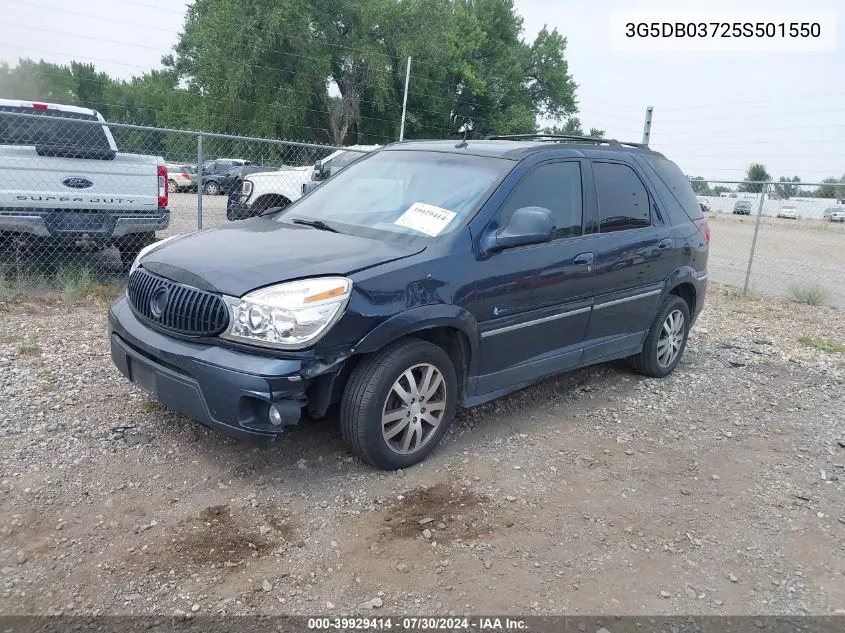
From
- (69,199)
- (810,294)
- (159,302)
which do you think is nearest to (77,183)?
(69,199)

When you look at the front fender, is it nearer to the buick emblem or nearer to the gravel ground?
the gravel ground

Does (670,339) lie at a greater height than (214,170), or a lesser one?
lesser

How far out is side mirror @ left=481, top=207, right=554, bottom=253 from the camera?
378 cm

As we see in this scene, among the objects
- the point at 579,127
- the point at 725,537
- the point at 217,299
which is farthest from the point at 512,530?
the point at 579,127

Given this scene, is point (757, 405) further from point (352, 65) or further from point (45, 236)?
point (352, 65)

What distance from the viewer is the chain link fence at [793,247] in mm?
Answer: 10094

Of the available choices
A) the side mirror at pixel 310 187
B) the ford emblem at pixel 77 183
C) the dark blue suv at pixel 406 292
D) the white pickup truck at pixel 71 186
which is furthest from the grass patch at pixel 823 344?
the ford emblem at pixel 77 183

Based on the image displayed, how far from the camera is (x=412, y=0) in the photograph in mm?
32656

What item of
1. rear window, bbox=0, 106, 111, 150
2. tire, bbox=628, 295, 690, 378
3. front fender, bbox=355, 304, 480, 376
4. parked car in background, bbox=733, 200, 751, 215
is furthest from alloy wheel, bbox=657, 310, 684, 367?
parked car in background, bbox=733, 200, 751, 215

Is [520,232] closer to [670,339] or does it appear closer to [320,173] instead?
[670,339]

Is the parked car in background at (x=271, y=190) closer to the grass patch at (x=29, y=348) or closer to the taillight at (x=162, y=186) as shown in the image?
the taillight at (x=162, y=186)

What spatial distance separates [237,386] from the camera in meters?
3.06

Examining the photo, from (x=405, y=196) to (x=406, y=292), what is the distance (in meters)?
1.00

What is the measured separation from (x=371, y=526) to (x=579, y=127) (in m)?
47.8
